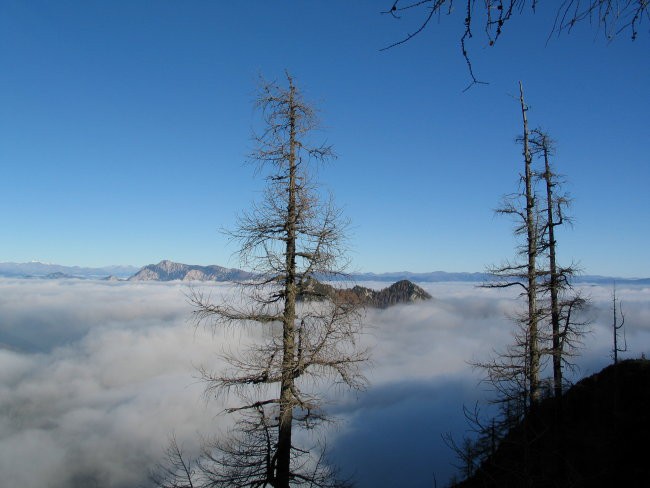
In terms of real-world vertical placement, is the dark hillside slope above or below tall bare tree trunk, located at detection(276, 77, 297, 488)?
below

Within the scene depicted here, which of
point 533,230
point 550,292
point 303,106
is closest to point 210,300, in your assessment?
point 303,106

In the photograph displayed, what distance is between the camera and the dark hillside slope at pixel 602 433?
446 inches

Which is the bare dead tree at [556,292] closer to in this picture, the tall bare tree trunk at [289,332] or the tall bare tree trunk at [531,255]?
the tall bare tree trunk at [531,255]

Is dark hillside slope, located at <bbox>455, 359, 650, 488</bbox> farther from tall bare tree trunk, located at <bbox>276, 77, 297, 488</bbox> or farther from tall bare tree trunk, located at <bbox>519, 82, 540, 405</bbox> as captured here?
tall bare tree trunk, located at <bbox>276, 77, 297, 488</bbox>

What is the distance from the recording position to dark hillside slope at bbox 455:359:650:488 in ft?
37.2

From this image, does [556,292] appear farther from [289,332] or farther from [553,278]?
[289,332]

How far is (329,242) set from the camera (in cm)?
948

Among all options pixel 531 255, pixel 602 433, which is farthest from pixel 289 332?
pixel 602 433

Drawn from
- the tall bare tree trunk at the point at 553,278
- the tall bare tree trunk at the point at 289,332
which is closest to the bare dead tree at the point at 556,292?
the tall bare tree trunk at the point at 553,278

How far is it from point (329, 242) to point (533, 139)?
→ 1069cm

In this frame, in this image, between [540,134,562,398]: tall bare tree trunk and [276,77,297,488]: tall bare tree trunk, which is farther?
[540,134,562,398]: tall bare tree trunk

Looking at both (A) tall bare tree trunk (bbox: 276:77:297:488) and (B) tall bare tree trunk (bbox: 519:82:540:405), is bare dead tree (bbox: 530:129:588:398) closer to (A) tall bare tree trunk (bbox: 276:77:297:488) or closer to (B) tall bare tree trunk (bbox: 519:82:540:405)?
Result: (B) tall bare tree trunk (bbox: 519:82:540:405)

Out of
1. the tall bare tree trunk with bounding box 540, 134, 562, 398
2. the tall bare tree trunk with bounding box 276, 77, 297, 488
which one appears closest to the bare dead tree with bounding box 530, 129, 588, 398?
the tall bare tree trunk with bounding box 540, 134, 562, 398

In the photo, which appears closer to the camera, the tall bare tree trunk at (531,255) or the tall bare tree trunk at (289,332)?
the tall bare tree trunk at (289,332)
